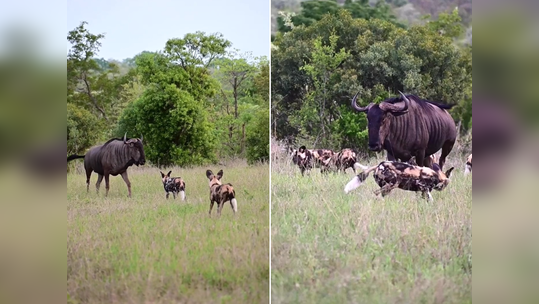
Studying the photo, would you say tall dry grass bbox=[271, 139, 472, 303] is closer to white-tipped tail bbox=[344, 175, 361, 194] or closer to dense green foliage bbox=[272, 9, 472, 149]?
white-tipped tail bbox=[344, 175, 361, 194]

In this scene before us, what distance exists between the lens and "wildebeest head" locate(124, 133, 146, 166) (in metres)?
3.96

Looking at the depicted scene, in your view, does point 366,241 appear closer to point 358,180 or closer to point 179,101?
point 358,180

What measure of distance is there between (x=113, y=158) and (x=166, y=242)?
66 cm

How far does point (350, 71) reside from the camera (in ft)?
13.5

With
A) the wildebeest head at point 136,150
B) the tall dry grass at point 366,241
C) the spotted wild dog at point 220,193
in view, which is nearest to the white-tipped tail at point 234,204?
the spotted wild dog at point 220,193

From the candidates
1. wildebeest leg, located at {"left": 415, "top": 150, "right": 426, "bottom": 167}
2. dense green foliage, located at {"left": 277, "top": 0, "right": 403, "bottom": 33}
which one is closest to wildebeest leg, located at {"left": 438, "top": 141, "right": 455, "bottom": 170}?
wildebeest leg, located at {"left": 415, "top": 150, "right": 426, "bottom": 167}

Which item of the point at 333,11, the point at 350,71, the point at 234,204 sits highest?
the point at 333,11

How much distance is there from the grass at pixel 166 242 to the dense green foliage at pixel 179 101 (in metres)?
0.17

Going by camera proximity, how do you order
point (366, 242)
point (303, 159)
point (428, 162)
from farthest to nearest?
1. point (303, 159)
2. point (428, 162)
3. point (366, 242)

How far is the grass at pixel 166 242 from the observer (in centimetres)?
364

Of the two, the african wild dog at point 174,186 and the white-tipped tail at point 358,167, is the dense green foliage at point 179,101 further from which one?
the white-tipped tail at point 358,167

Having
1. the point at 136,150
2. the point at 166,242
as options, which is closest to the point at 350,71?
the point at 136,150

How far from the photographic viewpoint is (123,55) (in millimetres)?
3898
